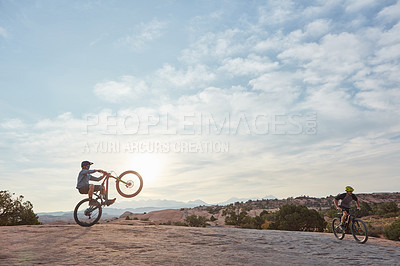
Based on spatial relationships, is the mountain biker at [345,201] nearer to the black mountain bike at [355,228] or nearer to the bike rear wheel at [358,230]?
the black mountain bike at [355,228]

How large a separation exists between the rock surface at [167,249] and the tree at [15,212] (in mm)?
14673

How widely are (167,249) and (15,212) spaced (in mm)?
20960

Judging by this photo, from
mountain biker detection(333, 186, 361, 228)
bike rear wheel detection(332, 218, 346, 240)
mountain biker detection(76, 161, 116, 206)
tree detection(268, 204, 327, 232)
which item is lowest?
tree detection(268, 204, 327, 232)

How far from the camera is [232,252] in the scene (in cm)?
994

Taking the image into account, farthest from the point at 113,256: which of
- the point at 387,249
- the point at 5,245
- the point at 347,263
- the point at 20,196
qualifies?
the point at 20,196

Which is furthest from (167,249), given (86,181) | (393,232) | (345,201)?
(393,232)

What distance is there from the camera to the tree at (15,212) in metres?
24.3

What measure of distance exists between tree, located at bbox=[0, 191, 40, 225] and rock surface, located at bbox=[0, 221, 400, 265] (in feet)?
48.1

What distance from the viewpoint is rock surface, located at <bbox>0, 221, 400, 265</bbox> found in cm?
793

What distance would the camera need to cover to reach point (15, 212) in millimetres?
24766

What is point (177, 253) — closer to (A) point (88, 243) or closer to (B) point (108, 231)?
(A) point (88, 243)

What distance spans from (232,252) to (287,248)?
117 inches

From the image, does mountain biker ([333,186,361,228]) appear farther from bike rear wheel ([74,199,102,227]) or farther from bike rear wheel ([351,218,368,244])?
bike rear wheel ([74,199,102,227])

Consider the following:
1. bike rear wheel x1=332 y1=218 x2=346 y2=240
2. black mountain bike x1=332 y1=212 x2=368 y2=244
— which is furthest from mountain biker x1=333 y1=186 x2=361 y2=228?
bike rear wheel x1=332 y1=218 x2=346 y2=240
